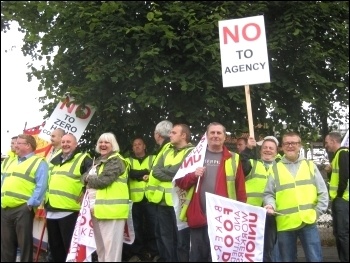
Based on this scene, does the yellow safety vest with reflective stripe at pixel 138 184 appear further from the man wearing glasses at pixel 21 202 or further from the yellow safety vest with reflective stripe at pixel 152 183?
the man wearing glasses at pixel 21 202

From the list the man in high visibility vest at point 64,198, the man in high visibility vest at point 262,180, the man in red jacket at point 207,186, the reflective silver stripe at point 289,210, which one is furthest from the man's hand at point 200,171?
the man in high visibility vest at point 64,198

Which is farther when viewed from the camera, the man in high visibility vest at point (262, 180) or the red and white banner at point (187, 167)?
the man in high visibility vest at point (262, 180)

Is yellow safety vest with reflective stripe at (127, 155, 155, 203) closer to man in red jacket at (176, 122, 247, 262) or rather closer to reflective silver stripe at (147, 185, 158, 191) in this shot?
reflective silver stripe at (147, 185, 158, 191)

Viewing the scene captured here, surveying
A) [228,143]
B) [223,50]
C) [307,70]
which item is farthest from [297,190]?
[228,143]

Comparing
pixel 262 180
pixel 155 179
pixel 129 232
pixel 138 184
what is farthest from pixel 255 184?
pixel 138 184

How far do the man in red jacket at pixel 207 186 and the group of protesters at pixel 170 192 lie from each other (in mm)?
12

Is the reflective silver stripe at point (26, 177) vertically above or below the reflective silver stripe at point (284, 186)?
above

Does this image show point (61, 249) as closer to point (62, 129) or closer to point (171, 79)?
point (62, 129)

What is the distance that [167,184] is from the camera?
838 cm

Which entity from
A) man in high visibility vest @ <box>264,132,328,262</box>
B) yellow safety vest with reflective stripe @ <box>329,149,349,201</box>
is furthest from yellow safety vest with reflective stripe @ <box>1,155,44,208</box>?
yellow safety vest with reflective stripe @ <box>329,149,349,201</box>

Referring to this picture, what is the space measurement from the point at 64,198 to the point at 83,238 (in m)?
0.64

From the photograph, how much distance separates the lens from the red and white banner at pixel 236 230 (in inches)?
274

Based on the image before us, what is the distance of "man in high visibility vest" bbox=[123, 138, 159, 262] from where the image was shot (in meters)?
9.31

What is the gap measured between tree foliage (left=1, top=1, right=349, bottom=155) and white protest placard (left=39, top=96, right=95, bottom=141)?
216mm
